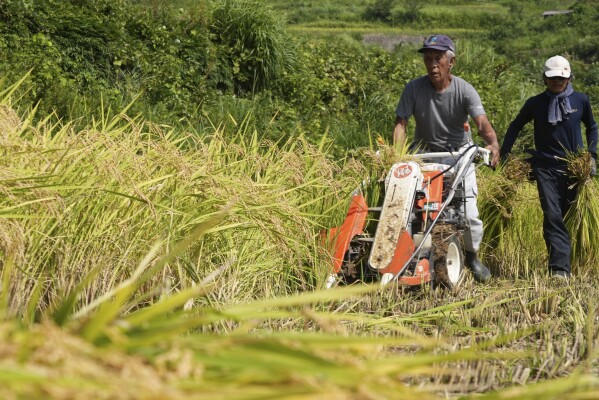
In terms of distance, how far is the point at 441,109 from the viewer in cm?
660

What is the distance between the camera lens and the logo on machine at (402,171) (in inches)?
233

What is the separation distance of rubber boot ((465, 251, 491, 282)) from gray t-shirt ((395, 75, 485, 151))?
2.58 feet

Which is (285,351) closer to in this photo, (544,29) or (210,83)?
(210,83)

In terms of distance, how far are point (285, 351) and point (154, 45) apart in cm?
976

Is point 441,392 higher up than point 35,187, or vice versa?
point 35,187

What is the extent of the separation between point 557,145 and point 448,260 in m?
1.40

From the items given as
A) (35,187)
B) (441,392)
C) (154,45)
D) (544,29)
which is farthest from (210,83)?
(544,29)

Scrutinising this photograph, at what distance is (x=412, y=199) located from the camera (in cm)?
579

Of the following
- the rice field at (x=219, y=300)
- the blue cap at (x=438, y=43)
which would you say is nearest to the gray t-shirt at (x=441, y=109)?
the blue cap at (x=438, y=43)

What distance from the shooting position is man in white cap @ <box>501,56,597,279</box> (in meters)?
6.82

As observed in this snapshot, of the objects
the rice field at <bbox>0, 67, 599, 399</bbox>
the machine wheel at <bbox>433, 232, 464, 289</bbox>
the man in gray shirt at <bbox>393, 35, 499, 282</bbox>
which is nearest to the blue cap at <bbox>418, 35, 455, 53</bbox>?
the man in gray shirt at <bbox>393, 35, 499, 282</bbox>

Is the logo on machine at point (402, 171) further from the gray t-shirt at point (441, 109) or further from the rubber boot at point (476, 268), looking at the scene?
the rubber boot at point (476, 268)

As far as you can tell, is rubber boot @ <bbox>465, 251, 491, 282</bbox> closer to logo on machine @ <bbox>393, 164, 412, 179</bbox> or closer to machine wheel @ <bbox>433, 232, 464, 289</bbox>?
machine wheel @ <bbox>433, 232, 464, 289</bbox>

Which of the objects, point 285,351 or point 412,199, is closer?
point 285,351
